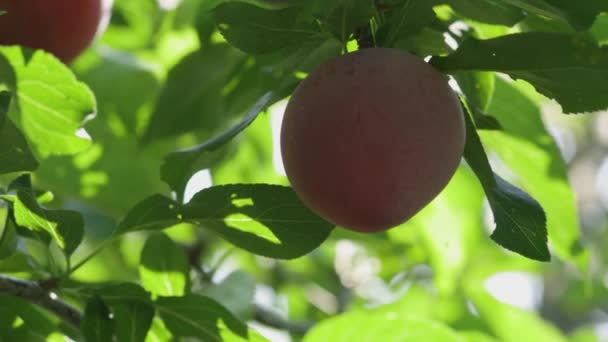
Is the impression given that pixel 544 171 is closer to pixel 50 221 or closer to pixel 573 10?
pixel 573 10

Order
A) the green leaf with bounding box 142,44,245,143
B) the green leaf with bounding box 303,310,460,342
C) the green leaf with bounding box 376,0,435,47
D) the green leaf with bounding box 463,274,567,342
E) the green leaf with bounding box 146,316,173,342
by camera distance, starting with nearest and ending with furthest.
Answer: the green leaf with bounding box 376,0,435,47 < the green leaf with bounding box 146,316,173,342 < the green leaf with bounding box 303,310,460,342 < the green leaf with bounding box 142,44,245,143 < the green leaf with bounding box 463,274,567,342

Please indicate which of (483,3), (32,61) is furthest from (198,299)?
(483,3)

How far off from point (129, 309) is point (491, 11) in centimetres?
49

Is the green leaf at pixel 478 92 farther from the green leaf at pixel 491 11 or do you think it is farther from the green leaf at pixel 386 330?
the green leaf at pixel 386 330

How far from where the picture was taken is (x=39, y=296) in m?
1.13

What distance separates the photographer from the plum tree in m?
1.18

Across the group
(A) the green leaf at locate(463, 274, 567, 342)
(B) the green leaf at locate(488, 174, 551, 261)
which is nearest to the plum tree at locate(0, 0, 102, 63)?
(B) the green leaf at locate(488, 174, 551, 261)

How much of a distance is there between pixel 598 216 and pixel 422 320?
321cm

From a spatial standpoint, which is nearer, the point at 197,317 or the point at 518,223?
the point at 518,223

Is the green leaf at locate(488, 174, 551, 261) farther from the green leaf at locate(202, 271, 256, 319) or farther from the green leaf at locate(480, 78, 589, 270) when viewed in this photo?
the green leaf at locate(202, 271, 256, 319)

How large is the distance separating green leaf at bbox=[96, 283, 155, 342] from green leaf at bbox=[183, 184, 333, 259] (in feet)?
0.41

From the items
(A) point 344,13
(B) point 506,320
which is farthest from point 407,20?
(B) point 506,320

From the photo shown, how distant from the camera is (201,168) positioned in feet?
3.55

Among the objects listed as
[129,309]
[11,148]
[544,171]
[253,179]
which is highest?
[11,148]
